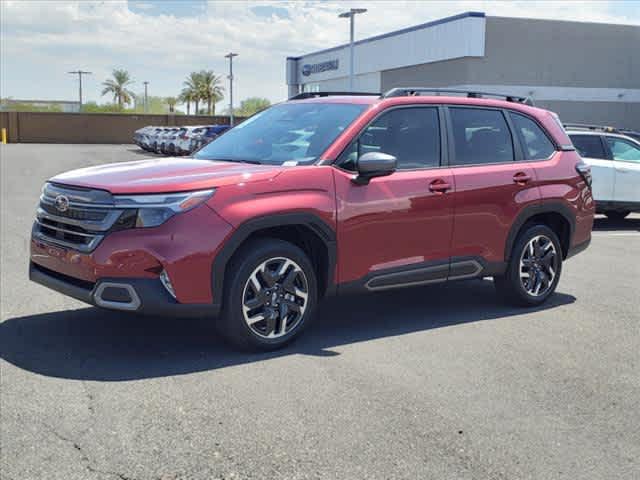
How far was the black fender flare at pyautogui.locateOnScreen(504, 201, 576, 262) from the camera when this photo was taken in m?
6.88

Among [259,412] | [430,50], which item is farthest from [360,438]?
[430,50]

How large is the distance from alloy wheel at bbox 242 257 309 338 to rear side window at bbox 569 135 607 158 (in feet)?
30.5

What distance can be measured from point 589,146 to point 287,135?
894 centimetres

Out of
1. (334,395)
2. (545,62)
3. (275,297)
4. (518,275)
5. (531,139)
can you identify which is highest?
(545,62)

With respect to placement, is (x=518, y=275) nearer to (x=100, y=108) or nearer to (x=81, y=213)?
(x=81, y=213)

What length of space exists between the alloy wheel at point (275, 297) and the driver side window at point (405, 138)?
0.94m

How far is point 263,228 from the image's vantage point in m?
5.38

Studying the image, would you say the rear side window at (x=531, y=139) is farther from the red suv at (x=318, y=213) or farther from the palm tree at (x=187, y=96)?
the palm tree at (x=187, y=96)

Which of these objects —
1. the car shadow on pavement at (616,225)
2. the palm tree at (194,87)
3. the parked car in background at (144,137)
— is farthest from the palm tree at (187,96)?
the car shadow on pavement at (616,225)

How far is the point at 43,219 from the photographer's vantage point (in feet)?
18.4

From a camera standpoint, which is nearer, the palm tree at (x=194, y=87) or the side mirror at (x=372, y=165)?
the side mirror at (x=372, y=165)

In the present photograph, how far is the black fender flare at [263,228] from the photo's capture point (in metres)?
5.15

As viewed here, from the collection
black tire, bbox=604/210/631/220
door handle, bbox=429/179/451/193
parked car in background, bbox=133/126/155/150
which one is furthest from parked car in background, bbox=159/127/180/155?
door handle, bbox=429/179/451/193

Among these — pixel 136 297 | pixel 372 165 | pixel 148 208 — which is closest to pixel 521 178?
pixel 372 165
